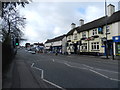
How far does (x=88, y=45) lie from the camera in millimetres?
34500

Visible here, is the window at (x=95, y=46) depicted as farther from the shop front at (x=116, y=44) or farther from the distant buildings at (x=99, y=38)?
A: the shop front at (x=116, y=44)

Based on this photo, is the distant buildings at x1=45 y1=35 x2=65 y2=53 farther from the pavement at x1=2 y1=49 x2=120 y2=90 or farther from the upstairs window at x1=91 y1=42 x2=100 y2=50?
the pavement at x1=2 y1=49 x2=120 y2=90

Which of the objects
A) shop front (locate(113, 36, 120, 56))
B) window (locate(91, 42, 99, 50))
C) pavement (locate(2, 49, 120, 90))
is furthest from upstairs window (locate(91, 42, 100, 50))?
pavement (locate(2, 49, 120, 90))

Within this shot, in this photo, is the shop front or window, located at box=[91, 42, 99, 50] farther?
window, located at box=[91, 42, 99, 50]

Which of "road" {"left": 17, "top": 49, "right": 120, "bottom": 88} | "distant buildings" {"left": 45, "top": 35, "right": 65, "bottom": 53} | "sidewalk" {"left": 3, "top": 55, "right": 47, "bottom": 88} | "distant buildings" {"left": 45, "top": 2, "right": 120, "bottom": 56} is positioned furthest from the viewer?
"distant buildings" {"left": 45, "top": 35, "right": 65, "bottom": 53}

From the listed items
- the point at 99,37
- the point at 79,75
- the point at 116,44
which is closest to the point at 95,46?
the point at 99,37

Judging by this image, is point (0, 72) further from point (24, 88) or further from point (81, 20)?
point (81, 20)

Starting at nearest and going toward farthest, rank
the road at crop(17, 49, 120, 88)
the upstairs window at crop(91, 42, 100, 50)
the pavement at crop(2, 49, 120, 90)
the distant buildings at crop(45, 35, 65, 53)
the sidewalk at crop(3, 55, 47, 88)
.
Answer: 1. the sidewalk at crop(3, 55, 47, 88)
2. the pavement at crop(2, 49, 120, 90)
3. the road at crop(17, 49, 120, 88)
4. the upstairs window at crop(91, 42, 100, 50)
5. the distant buildings at crop(45, 35, 65, 53)

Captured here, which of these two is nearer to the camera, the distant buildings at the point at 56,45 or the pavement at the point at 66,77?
the pavement at the point at 66,77

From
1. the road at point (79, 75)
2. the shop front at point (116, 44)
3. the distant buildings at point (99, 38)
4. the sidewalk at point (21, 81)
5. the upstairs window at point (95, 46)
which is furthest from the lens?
the upstairs window at point (95, 46)

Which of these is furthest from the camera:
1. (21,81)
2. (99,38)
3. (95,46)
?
(95,46)

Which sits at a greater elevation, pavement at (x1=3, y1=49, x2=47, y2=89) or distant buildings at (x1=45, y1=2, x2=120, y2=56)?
distant buildings at (x1=45, y1=2, x2=120, y2=56)

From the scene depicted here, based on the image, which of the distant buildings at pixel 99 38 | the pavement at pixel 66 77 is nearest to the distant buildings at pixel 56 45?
the distant buildings at pixel 99 38

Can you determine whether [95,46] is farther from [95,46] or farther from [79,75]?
[79,75]
